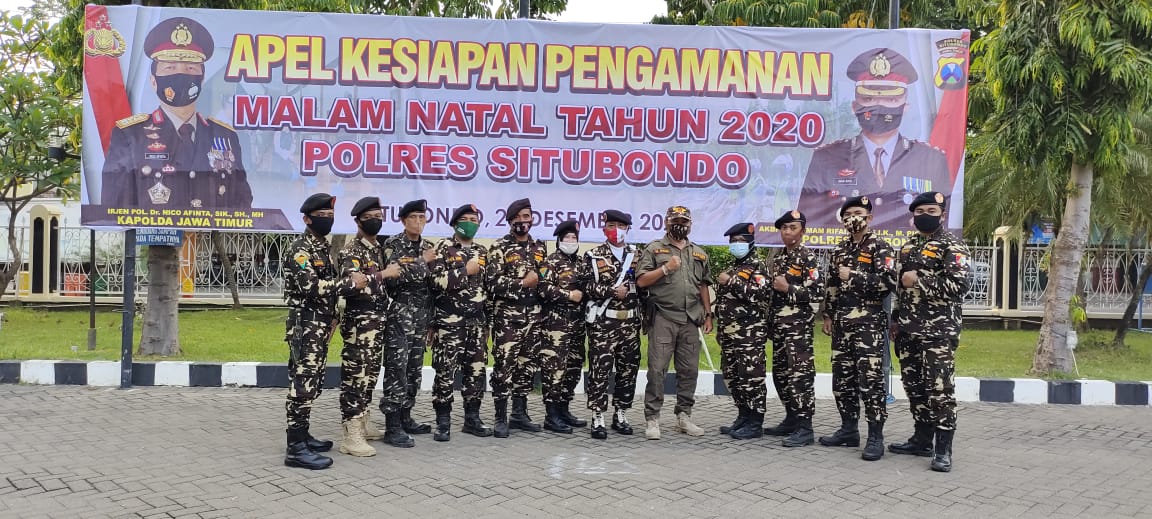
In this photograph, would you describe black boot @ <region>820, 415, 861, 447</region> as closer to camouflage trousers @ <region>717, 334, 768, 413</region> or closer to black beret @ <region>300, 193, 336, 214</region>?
camouflage trousers @ <region>717, 334, 768, 413</region>

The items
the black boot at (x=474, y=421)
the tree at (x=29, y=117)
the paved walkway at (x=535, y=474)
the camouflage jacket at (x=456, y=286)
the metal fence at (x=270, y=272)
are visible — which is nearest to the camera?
the paved walkway at (x=535, y=474)

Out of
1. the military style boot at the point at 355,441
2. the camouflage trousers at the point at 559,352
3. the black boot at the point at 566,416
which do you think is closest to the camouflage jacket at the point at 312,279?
the military style boot at the point at 355,441

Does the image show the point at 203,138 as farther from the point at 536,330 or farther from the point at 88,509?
the point at 88,509

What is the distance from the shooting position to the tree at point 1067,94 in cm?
799

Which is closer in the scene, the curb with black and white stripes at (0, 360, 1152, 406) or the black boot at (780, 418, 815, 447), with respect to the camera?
the black boot at (780, 418, 815, 447)

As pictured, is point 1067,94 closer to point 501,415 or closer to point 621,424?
point 621,424

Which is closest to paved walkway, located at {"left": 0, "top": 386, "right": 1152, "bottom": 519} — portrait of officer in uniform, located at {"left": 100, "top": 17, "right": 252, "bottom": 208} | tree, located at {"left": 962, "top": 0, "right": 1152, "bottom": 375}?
portrait of officer in uniform, located at {"left": 100, "top": 17, "right": 252, "bottom": 208}

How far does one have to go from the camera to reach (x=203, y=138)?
25.8 feet

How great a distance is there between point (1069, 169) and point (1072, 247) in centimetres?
84

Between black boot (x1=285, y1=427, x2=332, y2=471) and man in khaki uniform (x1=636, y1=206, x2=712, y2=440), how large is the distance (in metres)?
2.31

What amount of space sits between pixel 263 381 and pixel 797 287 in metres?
5.10

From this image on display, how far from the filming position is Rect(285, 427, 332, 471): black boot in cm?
519

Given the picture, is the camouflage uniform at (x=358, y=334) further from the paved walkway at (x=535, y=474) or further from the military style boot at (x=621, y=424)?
the military style boot at (x=621, y=424)

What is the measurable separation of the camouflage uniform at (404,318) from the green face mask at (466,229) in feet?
0.98
